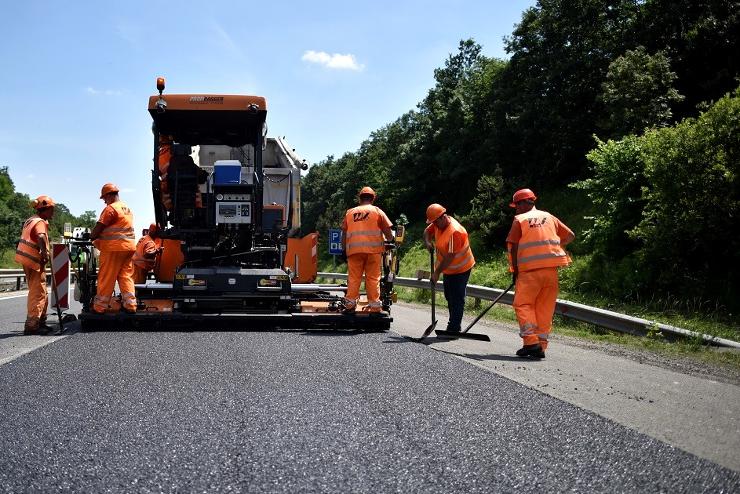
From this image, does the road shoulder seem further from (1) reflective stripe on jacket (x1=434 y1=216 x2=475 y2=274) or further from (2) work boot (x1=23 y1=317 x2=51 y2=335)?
(2) work boot (x1=23 y1=317 x2=51 y2=335)

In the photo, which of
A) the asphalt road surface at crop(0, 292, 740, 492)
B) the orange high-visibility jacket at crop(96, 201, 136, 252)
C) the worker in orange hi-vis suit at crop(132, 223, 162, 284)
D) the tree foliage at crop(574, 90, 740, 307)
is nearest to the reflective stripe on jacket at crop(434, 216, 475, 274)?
the asphalt road surface at crop(0, 292, 740, 492)

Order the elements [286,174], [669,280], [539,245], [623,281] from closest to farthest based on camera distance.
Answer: [539,245] → [286,174] → [669,280] → [623,281]

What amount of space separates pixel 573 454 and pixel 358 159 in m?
72.7

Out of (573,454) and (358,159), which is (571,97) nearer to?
(573,454)

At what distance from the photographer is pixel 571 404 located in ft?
14.4

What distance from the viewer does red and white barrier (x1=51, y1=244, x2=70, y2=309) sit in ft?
29.9

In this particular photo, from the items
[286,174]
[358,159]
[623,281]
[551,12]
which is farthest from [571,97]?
[358,159]

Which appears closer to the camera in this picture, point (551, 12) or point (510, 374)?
point (510, 374)

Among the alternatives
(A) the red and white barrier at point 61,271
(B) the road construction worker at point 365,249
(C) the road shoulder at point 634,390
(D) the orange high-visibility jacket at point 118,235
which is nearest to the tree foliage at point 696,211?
(C) the road shoulder at point 634,390

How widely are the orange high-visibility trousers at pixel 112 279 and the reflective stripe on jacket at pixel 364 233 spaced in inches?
102

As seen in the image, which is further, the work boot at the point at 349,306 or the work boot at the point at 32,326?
the work boot at the point at 349,306

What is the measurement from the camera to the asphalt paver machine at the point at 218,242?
8.58 metres

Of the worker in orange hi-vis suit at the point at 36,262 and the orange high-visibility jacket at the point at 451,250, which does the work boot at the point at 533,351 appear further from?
the worker in orange hi-vis suit at the point at 36,262

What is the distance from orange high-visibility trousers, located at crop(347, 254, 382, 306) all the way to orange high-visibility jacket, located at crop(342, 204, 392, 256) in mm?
96
